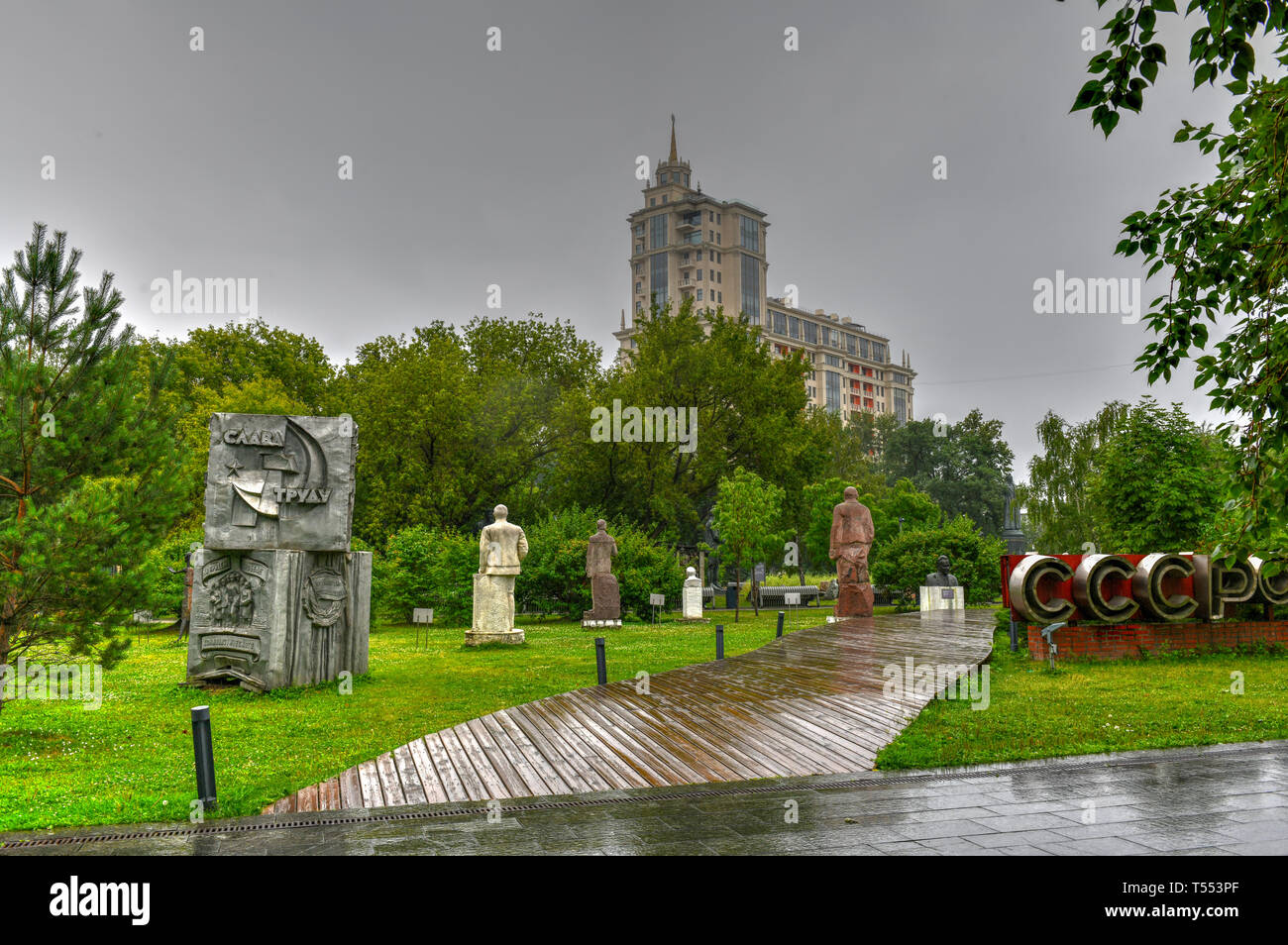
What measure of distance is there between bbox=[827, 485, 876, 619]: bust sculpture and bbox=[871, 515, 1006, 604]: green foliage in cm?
500

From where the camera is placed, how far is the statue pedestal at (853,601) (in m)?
22.0

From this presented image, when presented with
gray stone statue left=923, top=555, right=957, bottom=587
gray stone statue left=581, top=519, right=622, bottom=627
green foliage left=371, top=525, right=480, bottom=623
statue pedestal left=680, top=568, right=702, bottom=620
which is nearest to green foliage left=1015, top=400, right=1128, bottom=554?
gray stone statue left=923, top=555, right=957, bottom=587

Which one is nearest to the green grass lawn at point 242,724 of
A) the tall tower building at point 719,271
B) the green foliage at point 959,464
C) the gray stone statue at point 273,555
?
the gray stone statue at point 273,555

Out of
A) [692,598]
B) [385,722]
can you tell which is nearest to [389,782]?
[385,722]

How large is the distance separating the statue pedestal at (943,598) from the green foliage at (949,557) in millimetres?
2044

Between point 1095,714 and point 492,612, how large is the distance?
12.8 meters

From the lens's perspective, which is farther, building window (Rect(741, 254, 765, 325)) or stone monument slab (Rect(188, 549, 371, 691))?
building window (Rect(741, 254, 765, 325))

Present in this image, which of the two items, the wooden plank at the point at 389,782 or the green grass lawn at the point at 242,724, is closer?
the wooden plank at the point at 389,782

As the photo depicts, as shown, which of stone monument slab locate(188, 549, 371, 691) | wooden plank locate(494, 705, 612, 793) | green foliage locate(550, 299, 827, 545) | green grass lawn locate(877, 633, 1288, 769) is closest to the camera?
wooden plank locate(494, 705, 612, 793)

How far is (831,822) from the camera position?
591cm

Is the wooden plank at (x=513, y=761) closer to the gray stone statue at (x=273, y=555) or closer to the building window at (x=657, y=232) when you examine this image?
the gray stone statue at (x=273, y=555)

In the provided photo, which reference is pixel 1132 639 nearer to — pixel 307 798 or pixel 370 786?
pixel 370 786

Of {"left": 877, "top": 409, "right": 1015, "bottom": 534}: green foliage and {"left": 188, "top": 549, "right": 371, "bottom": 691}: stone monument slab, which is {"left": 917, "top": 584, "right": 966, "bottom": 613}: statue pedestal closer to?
{"left": 188, "top": 549, "right": 371, "bottom": 691}: stone monument slab

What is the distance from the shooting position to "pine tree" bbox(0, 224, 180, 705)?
29.5 ft
